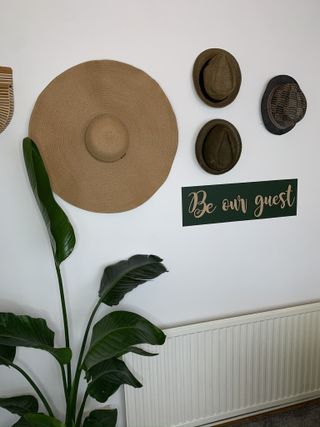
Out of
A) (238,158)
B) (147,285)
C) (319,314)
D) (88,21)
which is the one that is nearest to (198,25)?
(88,21)

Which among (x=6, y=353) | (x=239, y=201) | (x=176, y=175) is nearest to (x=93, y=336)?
(x=6, y=353)

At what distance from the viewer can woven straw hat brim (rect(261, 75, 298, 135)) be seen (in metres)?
1.74

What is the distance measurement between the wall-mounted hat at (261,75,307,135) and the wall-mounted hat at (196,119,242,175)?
0.22 meters

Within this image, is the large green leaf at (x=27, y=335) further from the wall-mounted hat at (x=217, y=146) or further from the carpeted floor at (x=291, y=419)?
the carpeted floor at (x=291, y=419)

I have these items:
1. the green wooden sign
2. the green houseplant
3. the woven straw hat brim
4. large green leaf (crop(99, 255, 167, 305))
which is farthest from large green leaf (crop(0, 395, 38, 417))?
the woven straw hat brim

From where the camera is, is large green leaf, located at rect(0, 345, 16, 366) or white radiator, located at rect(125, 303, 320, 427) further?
white radiator, located at rect(125, 303, 320, 427)

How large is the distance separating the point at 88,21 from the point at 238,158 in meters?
0.90

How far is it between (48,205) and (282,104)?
124 cm

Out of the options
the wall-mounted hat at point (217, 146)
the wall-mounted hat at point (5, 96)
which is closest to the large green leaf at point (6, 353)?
the wall-mounted hat at point (5, 96)

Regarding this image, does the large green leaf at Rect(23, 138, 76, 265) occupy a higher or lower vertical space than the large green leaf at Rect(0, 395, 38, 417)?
higher

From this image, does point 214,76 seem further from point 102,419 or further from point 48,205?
point 102,419

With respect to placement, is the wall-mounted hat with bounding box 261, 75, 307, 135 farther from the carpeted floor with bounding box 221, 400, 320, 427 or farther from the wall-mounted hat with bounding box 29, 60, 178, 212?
the carpeted floor with bounding box 221, 400, 320, 427

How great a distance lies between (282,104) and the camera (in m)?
1.76

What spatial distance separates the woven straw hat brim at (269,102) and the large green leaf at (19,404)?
1.66m
